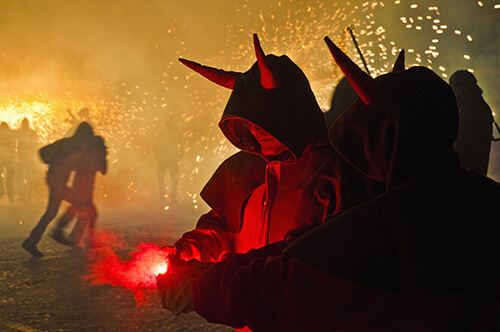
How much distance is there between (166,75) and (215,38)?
481 centimetres

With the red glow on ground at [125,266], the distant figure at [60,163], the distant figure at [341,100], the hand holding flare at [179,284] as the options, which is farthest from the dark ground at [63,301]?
the hand holding flare at [179,284]

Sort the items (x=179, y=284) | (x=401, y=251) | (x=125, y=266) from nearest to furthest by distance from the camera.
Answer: (x=401, y=251), (x=179, y=284), (x=125, y=266)

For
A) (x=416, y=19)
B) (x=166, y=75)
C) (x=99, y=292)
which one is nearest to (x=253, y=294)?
(x=99, y=292)

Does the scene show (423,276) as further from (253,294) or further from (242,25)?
(242,25)

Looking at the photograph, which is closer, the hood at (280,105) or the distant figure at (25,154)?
the hood at (280,105)

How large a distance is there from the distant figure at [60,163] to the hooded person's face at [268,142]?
192 inches

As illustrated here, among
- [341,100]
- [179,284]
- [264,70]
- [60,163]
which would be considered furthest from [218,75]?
[60,163]

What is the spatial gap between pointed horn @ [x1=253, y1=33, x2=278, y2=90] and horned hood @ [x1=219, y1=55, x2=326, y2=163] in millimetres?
24

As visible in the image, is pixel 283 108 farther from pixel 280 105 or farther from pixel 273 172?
pixel 273 172

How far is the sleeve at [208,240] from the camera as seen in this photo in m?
2.16

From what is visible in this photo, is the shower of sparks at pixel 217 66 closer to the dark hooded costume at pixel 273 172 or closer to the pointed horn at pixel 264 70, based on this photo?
the dark hooded costume at pixel 273 172

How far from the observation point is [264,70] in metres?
1.81

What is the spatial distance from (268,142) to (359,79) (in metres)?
0.81

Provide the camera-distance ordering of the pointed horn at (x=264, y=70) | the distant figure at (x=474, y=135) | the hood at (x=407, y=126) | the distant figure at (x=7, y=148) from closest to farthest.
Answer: the hood at (x=407, y=126) → the pointed horn at (x=264, y=70) → the distant figure at (x=474, y=135) → the distant figure at (x=7, y=148)
